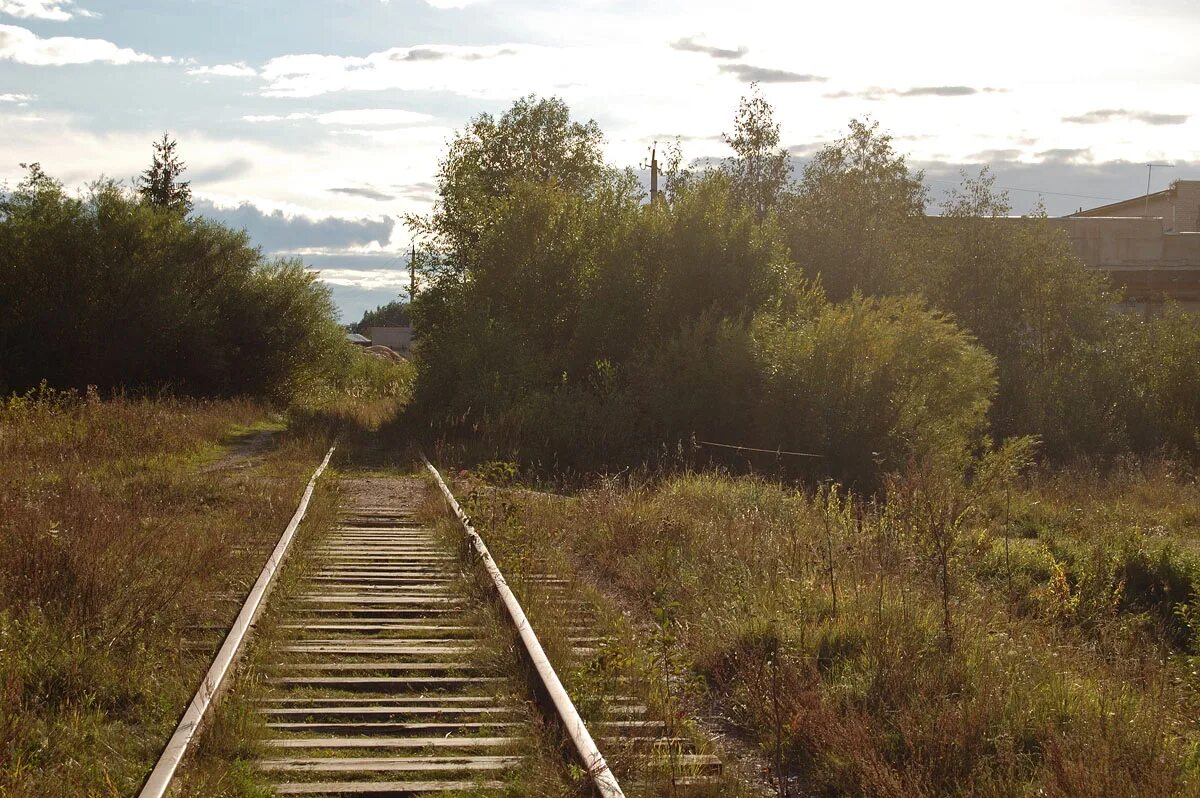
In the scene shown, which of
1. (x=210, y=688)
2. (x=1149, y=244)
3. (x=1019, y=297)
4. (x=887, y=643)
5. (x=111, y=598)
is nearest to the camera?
(x=210, y=688)

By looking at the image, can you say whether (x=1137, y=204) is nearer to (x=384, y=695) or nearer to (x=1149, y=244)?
(x=1149, y=244)

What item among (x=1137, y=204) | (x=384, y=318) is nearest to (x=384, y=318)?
(x=384, y=318)

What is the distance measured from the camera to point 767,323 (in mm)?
22750

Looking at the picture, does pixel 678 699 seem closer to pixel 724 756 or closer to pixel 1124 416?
pixel 724 756

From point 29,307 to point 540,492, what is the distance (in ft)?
93.5

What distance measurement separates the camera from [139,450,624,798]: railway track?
194 inches

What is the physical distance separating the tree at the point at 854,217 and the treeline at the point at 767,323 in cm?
9

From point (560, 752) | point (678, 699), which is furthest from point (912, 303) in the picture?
point (560, 752)

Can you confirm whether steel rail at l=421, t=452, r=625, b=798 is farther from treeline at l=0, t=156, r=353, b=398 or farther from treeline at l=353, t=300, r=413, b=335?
treeline at l=353, t=300, r=413, b=335

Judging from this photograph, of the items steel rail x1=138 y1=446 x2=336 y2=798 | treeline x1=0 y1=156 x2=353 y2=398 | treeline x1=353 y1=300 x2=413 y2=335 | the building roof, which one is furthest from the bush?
treeline x1=353 y1=300 x2=413 y2=335

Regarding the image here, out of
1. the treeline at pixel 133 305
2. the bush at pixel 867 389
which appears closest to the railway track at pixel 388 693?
the bush at pixel 867 389

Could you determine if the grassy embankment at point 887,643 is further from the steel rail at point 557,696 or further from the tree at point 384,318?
the tree at point 384,318

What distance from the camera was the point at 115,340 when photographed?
38.2 metres

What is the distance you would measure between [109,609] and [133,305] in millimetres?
34149
